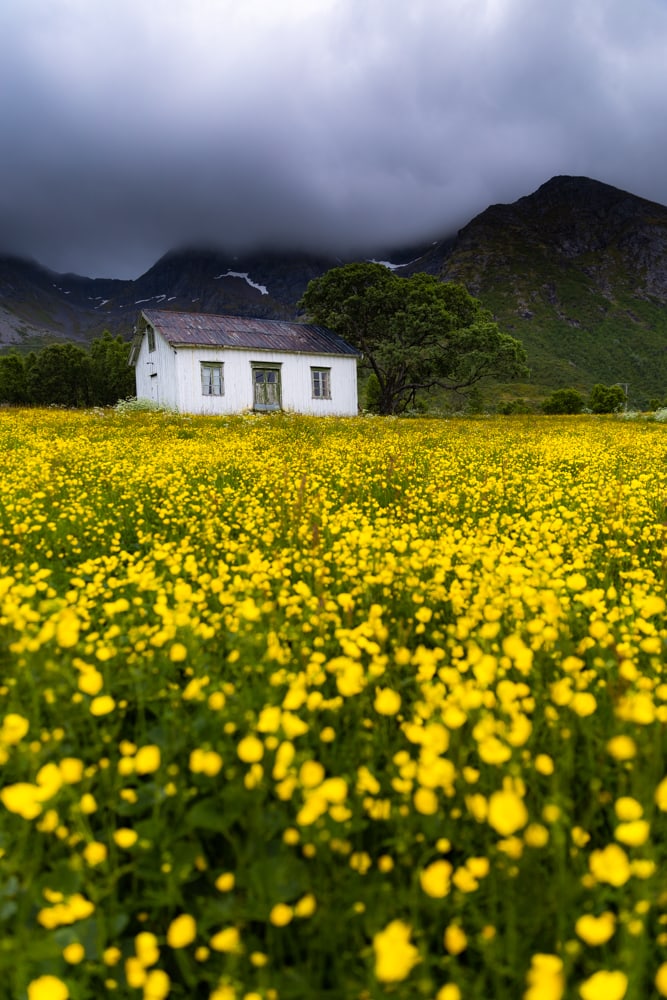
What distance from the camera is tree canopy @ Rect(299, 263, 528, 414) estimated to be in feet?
113

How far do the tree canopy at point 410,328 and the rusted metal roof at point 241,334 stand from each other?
10.4 ft

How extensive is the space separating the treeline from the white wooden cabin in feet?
116

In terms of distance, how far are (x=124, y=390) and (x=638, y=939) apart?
70732 mm

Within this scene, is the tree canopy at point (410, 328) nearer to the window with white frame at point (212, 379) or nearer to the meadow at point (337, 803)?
the window with white frame at point (212, 379)

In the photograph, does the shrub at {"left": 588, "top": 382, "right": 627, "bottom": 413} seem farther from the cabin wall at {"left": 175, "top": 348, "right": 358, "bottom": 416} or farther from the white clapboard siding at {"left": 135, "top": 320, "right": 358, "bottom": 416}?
the white clapboard siding at {"left": 135, "top": 320, "right": 358, "bottom": 416}

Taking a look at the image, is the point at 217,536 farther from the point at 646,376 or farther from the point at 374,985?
the point at 646,376

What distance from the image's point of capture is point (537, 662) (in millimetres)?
2484

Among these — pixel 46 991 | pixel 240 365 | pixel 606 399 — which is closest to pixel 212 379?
pixel 240 365

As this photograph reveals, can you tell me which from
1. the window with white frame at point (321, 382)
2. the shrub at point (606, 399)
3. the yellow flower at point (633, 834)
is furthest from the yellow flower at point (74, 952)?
the shrub at point (606, 399)

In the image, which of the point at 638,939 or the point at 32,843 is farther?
the point at 32,843

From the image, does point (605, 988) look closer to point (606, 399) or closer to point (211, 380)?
point (211, 380)

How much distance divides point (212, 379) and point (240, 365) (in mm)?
1948

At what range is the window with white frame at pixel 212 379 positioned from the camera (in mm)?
28594

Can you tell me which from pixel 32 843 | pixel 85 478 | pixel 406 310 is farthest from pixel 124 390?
pixel 32 843
